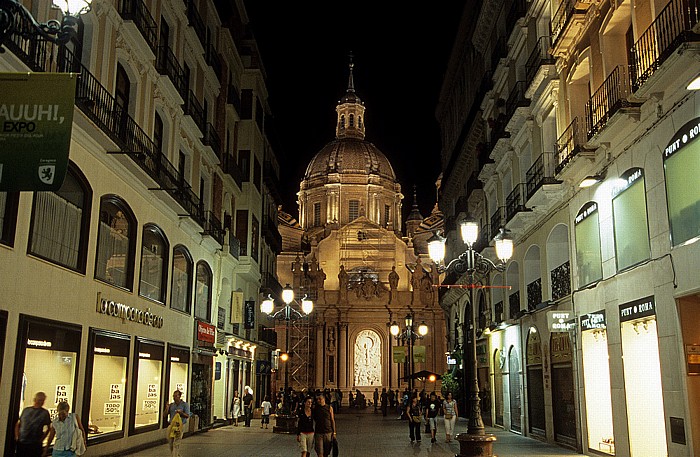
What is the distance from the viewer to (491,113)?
31.3 metres

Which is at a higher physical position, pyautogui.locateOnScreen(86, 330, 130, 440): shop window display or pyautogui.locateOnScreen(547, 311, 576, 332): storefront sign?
pyautogui.locateOnScreen(547, 311, 576, 332): storefront sign

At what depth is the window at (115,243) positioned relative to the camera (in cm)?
1806

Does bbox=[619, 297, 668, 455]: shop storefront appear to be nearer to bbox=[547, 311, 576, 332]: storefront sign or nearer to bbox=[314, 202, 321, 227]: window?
bbox=[547, 311, 576, 332]: storefront sign

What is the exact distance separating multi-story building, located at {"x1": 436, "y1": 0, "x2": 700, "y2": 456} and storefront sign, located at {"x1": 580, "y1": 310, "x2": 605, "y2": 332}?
3 centimetres

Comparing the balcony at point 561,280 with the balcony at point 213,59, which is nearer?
the balcony at point 561,280

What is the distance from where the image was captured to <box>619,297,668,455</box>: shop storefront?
15656 millimetres

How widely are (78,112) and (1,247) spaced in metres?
3.75

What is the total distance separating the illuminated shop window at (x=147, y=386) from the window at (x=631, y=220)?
1309 centimetres

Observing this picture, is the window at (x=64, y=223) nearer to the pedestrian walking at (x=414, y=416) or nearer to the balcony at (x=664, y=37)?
the pedestrian walking at (x=414, y=416)

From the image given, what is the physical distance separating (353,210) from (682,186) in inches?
2882

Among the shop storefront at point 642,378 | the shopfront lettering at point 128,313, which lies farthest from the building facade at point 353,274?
the shop storefront at point 642,378

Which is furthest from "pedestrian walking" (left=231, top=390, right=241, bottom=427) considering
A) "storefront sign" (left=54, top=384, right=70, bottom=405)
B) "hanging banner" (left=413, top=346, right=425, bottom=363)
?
"storefront sign" (left=54, top=384, right=70, bottom=405)

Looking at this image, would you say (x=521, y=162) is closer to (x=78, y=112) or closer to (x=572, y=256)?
(x=572, y=256)

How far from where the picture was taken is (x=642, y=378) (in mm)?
16609
